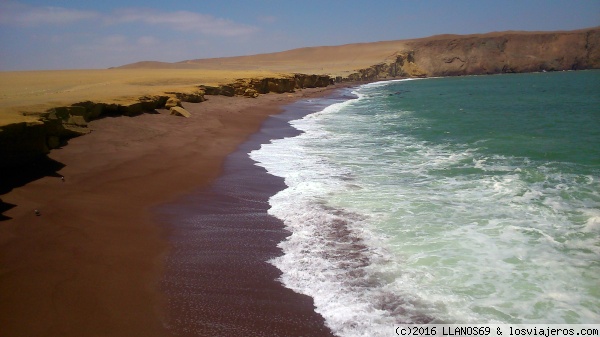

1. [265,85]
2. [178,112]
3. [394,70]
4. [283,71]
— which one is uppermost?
[394,70]

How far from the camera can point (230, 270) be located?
219 inches

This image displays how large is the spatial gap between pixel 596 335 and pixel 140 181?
8.26 meters

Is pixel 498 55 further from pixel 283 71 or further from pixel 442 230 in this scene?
pixel 442 230

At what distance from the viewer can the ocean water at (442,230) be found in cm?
464

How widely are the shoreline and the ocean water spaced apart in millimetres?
1850

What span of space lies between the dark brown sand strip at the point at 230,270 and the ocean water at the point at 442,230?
25 cm

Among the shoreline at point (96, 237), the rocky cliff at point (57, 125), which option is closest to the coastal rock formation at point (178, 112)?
the rocky cliff at point (57, 125)

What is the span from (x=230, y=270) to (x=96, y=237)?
228cm

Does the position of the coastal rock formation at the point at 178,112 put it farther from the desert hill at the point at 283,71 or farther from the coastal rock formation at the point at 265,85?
the coastal rock formation at the point at 265,85

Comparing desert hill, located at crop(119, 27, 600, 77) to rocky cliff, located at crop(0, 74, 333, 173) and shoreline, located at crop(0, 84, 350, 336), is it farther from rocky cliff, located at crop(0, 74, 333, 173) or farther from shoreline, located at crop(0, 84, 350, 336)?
shoreline, located at crop(0, 84, 350, 336)

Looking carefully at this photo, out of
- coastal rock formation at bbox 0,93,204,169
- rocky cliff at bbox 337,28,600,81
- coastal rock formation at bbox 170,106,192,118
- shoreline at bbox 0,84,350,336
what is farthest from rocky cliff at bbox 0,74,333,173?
rocky cliff at bbox 337,28,600,81

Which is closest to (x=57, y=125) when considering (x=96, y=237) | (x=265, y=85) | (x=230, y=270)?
(x=96, y=237)

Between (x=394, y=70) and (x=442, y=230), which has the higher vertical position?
(x=394, y=70)

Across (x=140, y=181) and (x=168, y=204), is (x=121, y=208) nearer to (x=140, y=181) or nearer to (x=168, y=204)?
(x=168, y=204)
